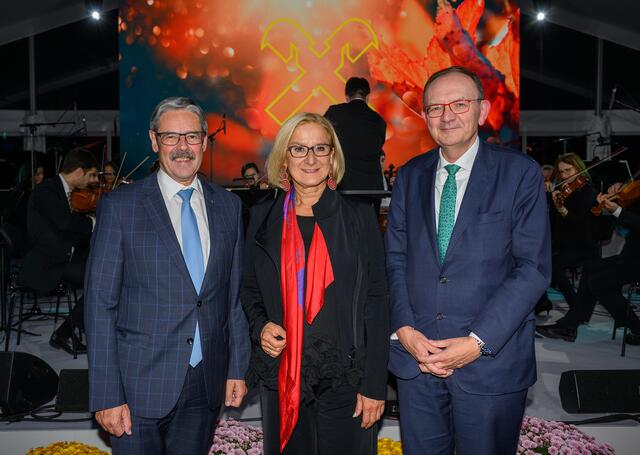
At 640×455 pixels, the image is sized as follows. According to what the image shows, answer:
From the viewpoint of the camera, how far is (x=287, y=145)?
7.75 ft

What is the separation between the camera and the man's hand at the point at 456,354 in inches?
81.2

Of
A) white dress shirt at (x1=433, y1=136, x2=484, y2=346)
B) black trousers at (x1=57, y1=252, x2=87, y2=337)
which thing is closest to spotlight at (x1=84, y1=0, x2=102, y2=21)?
black trousers at (x1=57, y1=252, x2=87, y2=337)

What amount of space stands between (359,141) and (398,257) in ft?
9.00

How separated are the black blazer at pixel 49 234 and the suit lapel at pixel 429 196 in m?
3.96

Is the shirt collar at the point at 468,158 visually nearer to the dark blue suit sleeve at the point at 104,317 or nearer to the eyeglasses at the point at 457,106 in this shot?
the eyeglasses at the point at 457,106

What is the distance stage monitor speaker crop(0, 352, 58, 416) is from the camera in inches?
146

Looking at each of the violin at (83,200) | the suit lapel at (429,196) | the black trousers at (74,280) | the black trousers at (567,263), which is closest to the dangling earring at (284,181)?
the suit lapel at (429,196)

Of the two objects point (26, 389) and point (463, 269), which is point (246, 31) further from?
point (463, 269)

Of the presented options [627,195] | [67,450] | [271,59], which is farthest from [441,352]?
[271,59]

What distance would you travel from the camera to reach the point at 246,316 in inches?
93.7

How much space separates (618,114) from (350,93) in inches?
454

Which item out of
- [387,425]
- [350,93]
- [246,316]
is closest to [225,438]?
[387,425]

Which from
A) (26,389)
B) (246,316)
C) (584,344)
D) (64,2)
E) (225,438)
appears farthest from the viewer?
(64,2)

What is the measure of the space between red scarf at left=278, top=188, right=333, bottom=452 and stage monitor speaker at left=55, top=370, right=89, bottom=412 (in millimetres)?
1903
